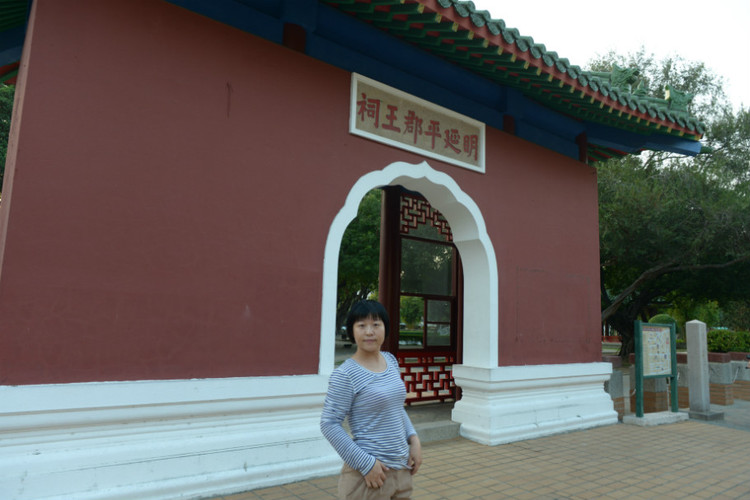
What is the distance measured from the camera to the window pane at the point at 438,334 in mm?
6441

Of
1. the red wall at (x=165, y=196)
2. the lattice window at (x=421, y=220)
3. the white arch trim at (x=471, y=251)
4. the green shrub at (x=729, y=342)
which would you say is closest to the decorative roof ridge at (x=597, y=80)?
the red wall at (x=165, y=196)

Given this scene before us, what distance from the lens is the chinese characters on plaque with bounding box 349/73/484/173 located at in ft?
14.2

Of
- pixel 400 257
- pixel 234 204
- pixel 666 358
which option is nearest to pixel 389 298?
pixel 400 257

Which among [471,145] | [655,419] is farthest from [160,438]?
[655,419]

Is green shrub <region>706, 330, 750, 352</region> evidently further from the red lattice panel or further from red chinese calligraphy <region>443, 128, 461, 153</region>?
red chinese calligraphy <region>443, 128, 461, 153</region>

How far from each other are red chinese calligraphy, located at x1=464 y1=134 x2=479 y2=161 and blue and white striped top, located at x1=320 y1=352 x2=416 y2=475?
11.8ft

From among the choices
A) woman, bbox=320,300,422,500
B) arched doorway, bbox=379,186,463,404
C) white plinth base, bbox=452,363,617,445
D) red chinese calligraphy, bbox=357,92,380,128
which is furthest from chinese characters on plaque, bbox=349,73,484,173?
woman, bbox=320,300,422,500

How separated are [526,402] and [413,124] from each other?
10.0ft

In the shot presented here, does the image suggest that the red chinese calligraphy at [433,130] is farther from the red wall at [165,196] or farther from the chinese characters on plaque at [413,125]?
the red wall at [165,196]

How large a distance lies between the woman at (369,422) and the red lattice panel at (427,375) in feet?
13.2

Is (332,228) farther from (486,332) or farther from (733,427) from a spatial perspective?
(733,427)

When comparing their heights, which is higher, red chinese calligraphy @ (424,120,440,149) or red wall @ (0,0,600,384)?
red chinese calligraphy @ (424,120,440,149)

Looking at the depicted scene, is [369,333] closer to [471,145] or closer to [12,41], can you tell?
[471,145]

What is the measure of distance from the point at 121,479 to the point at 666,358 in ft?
20.6
